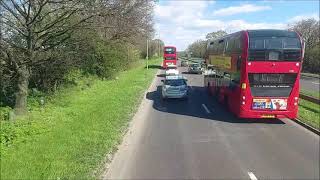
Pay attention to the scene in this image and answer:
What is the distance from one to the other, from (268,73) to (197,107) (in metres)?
6.39

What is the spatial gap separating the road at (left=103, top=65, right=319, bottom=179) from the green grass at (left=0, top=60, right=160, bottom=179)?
0.59 meters

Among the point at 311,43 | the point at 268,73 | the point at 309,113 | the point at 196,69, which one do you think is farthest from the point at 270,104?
the point at 311,43

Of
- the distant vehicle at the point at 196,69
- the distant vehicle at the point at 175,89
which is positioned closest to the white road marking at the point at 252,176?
the distant vehicle at the point at 175,89

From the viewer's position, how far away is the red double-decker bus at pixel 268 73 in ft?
57.5

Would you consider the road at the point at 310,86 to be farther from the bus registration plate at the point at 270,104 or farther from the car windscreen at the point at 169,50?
the car windscreen at the point at 169,50

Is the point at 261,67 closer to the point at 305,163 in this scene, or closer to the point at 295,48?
the point at 295,48

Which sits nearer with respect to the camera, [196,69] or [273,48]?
[273,48]

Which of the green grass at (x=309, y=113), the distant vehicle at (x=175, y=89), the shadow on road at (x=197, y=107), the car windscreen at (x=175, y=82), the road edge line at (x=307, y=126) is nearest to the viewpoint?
the road edge line at (x=307, y=126)

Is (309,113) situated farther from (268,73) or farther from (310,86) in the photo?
(310,86)

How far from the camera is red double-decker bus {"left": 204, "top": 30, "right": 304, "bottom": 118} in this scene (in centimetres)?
1753

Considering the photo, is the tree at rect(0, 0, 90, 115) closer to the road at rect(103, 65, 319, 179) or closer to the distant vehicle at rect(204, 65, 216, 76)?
the road at rect(103, 65, 319, 179)

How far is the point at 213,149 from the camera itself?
13.4 m

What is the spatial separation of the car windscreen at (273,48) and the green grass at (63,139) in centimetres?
608

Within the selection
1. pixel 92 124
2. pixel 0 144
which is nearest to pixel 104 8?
pixel 92 124
